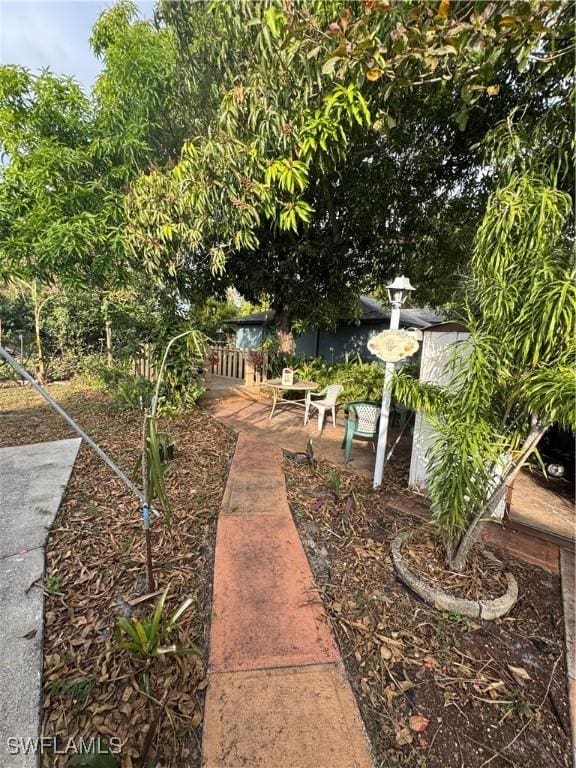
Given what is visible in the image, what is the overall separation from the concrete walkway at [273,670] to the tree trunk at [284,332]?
20.9ft

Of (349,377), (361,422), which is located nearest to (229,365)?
(349,377)

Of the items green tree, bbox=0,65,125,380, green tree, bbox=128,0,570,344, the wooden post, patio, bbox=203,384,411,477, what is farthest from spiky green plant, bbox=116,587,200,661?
the wooden post

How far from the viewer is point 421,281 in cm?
748

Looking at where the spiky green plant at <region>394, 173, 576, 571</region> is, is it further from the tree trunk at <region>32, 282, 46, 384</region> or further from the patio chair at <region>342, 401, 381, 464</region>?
the tree trunk at <region>32, 282, 46, 384</region>

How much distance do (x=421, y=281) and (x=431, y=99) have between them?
12.3 ft

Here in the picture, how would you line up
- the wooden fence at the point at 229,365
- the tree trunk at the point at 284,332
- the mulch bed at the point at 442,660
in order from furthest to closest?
1. the tree trunk at the point at 284,332
2. the wooden fence at the point at 229,365
3. the mulch bed at the point at 442,660

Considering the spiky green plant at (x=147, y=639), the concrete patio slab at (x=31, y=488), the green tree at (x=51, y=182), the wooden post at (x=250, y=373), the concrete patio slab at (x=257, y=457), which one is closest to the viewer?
the spiky green plant at (x=147, y=639)

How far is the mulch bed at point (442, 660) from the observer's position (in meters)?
1.36

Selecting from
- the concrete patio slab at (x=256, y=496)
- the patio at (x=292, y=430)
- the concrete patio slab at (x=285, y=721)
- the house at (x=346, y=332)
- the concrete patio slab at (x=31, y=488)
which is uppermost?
the house at (x=346, y=332)

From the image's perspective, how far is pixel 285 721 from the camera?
4.46ft

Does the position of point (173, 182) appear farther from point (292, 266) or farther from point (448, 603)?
point (448, 603)

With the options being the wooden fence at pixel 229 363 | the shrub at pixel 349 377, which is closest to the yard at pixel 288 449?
the shrub at pixel 349 377

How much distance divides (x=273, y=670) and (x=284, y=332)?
746 cm

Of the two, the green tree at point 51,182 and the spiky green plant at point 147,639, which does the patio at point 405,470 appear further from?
the green tree at point 51,182
